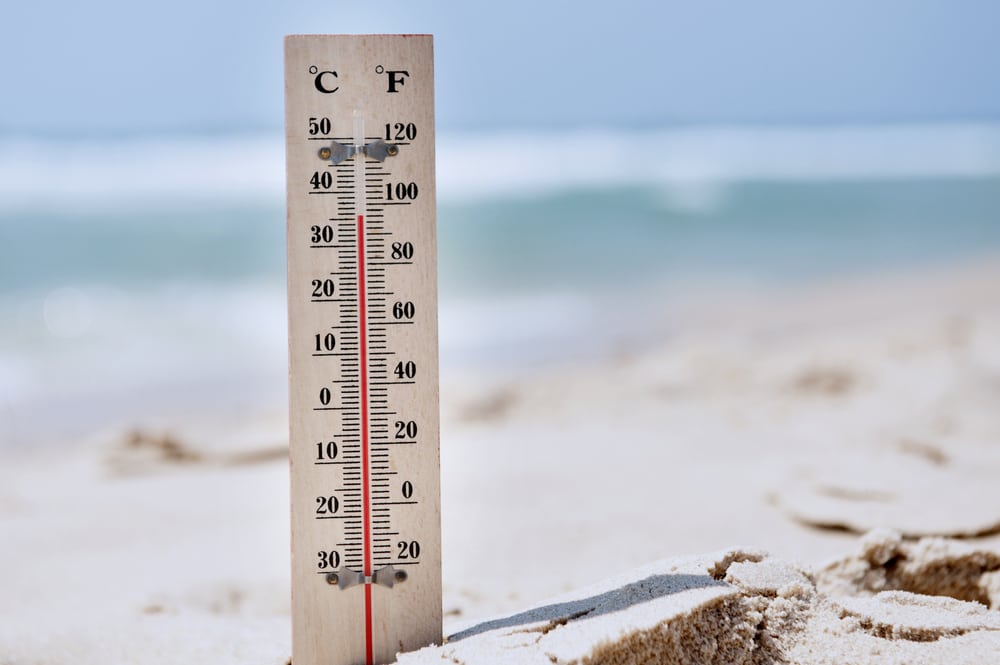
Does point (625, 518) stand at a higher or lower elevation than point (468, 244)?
lower

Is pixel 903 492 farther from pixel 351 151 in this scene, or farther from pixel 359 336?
pixel 351 151

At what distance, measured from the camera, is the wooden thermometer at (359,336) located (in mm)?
1999

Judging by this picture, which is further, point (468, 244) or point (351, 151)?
point (468, 244)

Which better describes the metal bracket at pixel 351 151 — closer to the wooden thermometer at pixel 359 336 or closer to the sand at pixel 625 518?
the wooden thermometer at pixel 359 336

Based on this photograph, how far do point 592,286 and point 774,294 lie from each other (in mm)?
1998

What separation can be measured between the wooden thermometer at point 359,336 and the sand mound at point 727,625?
0.75ft

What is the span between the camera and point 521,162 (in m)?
22.7

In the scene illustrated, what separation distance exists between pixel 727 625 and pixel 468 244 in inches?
471

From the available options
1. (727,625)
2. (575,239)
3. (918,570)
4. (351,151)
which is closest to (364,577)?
(727,625)

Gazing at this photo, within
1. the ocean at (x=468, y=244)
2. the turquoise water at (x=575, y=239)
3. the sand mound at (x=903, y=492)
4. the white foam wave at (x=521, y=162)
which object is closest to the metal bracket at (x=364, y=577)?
the sand mound at (x=903, y=492)

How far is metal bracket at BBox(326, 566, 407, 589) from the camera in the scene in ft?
6.70

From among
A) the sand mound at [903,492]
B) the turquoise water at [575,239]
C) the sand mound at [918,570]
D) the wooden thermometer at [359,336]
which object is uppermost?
the turquoise water at [575,239]

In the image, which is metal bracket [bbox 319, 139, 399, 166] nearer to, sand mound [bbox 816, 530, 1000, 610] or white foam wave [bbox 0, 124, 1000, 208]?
sand mound [bbox 816, 530, 1000, 610]

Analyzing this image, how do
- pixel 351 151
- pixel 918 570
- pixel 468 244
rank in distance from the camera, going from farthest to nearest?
pixel 468 244 → pixel 918 570 → pixel 351 151
